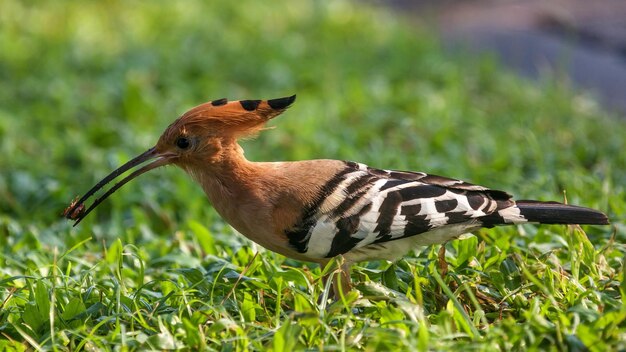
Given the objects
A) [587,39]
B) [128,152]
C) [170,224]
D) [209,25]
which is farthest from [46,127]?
[587,39]

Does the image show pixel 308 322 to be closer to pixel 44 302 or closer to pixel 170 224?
pixel 44 302

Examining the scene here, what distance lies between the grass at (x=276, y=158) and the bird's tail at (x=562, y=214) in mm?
125

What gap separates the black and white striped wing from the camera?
10.4ft

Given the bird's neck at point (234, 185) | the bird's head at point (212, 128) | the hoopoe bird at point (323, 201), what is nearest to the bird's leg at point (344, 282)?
the hoopoe bird at point (323, 201)

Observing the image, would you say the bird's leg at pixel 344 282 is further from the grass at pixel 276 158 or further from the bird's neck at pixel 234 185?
the bird's neck at pixel 234 185

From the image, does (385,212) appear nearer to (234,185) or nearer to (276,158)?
(234,185)

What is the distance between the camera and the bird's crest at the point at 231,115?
3338 millimetres

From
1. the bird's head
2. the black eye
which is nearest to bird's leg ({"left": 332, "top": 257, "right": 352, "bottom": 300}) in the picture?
the bird's head

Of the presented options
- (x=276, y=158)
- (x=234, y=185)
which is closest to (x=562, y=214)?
(x=234, y=185)

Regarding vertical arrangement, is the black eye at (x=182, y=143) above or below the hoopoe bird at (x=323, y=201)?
above

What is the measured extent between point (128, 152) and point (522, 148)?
2333 millimetres

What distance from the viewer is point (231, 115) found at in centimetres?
335

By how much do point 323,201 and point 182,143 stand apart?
0.57 m

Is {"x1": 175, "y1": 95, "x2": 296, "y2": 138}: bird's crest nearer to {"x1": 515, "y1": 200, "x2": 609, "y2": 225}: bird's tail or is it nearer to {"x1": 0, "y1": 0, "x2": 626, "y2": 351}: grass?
{"x1": 0, "y1": 0, "x2": 626, "y2": 351}: grass
